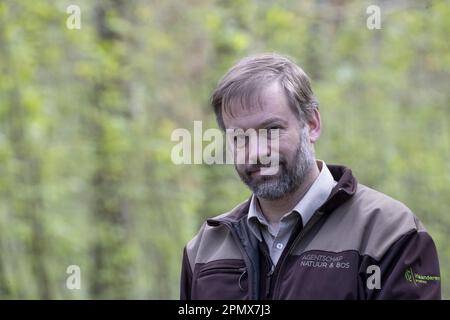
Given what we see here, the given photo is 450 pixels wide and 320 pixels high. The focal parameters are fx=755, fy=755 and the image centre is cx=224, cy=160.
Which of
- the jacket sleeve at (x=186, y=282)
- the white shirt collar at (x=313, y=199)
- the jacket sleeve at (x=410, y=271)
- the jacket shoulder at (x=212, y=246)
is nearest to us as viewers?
the jacket sleeve at (x=410, y=271)

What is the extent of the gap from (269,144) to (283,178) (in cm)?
14

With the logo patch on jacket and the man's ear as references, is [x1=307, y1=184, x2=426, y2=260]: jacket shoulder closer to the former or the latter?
the logo patch on jacket

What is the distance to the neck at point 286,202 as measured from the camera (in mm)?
2969

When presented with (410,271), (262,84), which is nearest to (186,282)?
(262,84)

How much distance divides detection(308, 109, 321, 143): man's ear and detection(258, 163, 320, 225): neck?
5.1 inches

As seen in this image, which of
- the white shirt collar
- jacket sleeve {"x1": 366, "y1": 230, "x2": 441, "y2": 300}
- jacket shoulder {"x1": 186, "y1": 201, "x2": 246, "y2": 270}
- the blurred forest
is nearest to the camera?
jacket sleeve {"x1": 366, "y1": 230, "x2": 441, "y2": 300}

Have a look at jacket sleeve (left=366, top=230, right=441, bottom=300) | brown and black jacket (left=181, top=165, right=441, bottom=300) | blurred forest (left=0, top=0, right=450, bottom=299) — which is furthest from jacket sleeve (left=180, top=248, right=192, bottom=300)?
blurred forest (left=0, top=0, right=450, bottom=299)

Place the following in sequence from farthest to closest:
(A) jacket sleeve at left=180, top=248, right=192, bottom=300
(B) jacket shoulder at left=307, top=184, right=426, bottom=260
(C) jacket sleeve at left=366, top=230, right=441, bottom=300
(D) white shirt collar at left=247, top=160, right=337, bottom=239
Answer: (A) jacket sleeve at left=180, top=248, right=192, bottom=300, (D) white shirt collar at left=247, top=160, right=337, bottom=239, (B) jacket shoulder at left=307, top=184, right=426, bottom=260, (C) jacket sleeve at left=366, top=230, right=441, bottom=300

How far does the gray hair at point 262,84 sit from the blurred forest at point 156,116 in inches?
269

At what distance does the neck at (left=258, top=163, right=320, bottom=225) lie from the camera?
9.74 ft

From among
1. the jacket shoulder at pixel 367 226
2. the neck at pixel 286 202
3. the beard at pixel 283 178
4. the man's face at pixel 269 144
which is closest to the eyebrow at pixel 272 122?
the man's face at pixel 269 144

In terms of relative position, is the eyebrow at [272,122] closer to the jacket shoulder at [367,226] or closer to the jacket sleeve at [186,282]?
the jacket shoulder at [367,226]

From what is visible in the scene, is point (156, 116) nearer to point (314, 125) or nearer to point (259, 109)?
point (314, 125)

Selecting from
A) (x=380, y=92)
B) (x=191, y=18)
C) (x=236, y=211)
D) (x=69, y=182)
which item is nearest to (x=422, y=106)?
(x=380, y=92)
